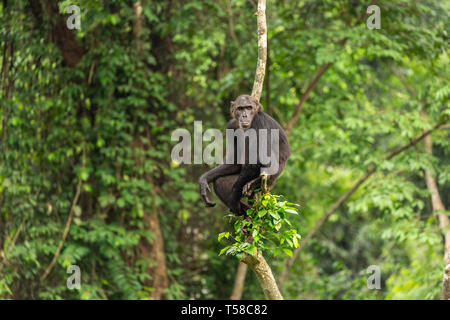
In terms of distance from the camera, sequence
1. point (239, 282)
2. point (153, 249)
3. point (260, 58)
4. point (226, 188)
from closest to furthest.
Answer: point (260, 58) < point (226, 188) < point (153, 249) < point (239, 282)

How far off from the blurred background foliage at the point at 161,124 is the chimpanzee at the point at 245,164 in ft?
9.86

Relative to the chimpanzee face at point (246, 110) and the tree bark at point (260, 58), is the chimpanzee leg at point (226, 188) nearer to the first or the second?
the chimpanzee face at point (246, 110)

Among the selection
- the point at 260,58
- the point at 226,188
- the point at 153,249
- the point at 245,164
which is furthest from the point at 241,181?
the point at 153,249

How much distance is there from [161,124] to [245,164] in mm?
4479

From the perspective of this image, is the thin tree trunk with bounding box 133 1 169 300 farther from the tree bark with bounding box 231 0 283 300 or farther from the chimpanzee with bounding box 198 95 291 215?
the tree bark with bounding box 231 0 283 300

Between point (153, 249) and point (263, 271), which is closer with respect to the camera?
point (263, 271)

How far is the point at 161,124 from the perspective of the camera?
8648 millimetres

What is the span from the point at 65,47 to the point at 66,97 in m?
0.83

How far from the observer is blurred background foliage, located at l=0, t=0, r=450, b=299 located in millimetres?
7551

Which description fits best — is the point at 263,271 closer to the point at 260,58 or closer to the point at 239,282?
the point at 260,58

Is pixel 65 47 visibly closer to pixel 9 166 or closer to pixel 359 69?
pixel 9 166

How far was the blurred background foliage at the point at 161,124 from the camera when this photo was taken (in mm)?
7551

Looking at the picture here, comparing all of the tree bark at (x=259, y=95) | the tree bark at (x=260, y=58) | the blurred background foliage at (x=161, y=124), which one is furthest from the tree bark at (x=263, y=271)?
the blurred background foliage at (x=161, y=124)

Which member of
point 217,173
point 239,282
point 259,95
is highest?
point 259,95
